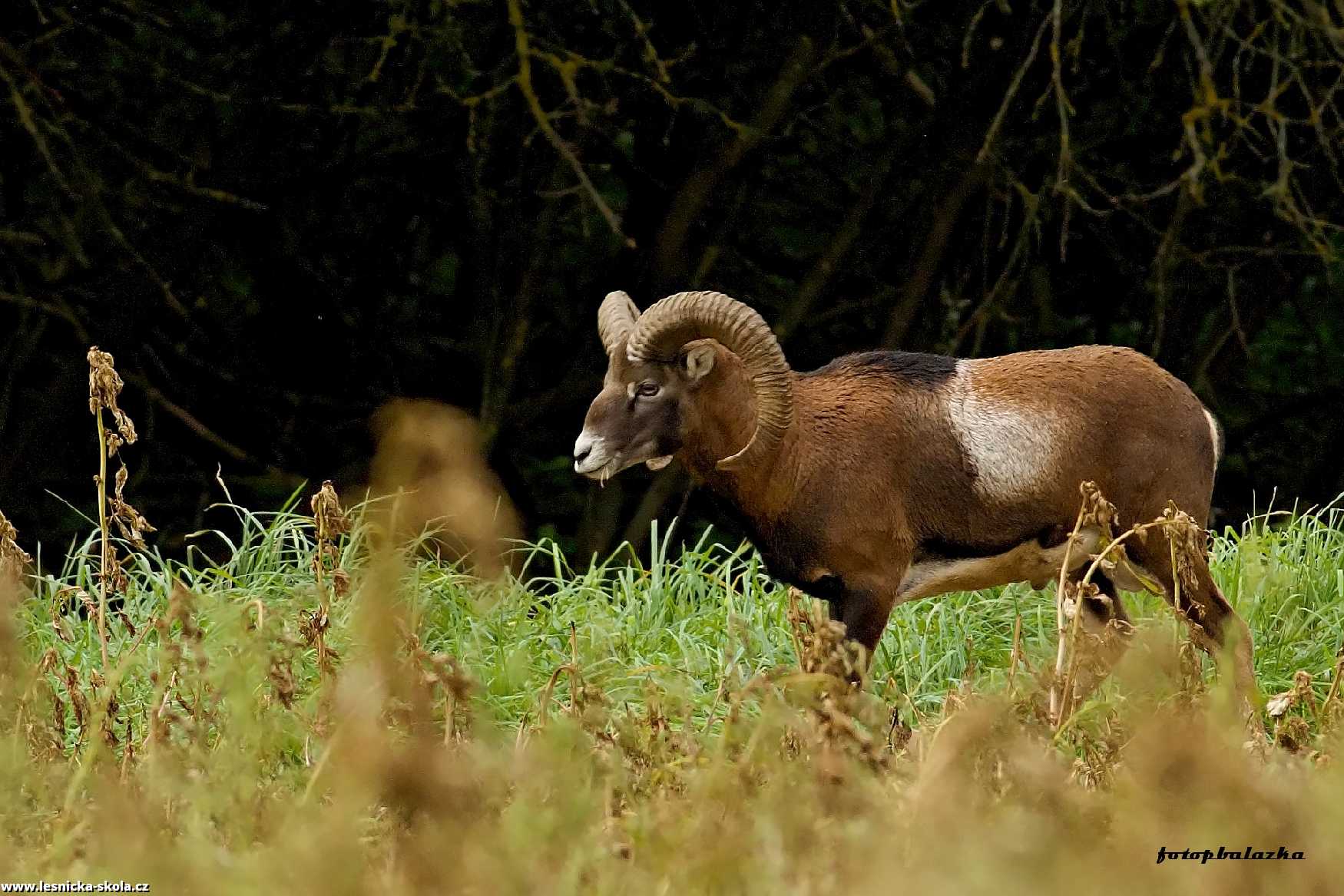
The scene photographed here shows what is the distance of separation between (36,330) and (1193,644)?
814cm

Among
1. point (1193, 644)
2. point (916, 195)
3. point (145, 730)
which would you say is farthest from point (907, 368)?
point (916, 195)

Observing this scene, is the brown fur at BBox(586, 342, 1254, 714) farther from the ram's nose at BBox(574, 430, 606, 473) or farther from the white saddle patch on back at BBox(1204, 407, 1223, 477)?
the white saddle patch on back at BBox(1204, 407, 1223, 477)

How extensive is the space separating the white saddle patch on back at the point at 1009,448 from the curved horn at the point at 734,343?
0.61 meters

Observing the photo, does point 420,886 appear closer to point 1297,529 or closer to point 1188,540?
point 1188,540

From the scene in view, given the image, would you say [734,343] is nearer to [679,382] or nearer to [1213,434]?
[679,382]

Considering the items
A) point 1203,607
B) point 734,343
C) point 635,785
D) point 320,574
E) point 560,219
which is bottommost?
point 560,219

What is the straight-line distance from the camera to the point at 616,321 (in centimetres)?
708

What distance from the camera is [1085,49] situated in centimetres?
1241

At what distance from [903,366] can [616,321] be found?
981mm

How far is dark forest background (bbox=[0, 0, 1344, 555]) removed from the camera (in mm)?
11477

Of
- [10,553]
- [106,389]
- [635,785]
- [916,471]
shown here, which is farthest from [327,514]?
[916,471]

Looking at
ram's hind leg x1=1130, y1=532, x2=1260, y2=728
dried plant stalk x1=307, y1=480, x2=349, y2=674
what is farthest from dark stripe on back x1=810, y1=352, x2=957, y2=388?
dried plant stalk x1=307, y1=480, x2=349, y2=674

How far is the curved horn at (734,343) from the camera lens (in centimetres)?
663

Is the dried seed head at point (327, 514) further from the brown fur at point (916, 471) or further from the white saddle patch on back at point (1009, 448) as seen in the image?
the white saddle patch on back at point (1009, 448)
